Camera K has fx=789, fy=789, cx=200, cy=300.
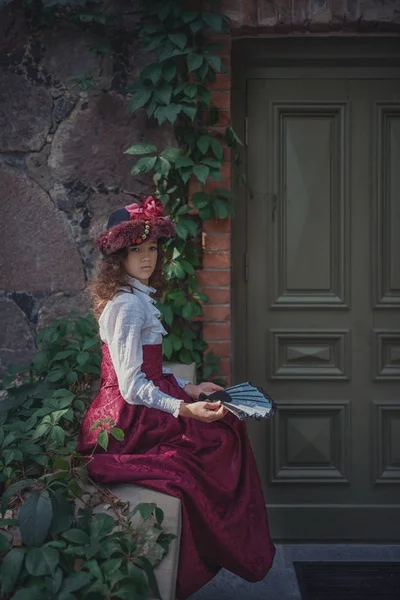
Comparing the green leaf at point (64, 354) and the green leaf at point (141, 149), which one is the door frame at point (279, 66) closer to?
the green leaf at point (141, 149)

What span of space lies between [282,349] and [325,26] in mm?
1499

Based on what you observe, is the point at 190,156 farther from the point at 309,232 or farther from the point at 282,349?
the point at 282,349

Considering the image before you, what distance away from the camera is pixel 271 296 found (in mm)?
3791

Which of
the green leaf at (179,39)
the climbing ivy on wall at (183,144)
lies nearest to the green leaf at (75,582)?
the climbing ivy on wall at (183,144)

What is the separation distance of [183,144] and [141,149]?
211mm

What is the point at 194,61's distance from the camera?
3.32 meters

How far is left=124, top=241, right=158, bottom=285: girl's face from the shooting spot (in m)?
2.69

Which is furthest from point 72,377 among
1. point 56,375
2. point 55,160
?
point 55,160

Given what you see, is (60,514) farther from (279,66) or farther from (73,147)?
(279,66)

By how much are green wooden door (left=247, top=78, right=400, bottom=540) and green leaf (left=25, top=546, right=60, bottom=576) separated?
219 cm

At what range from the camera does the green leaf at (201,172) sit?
3.36 metres

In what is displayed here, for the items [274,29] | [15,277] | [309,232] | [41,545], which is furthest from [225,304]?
[41,545]

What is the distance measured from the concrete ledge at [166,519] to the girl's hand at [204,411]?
303 mm

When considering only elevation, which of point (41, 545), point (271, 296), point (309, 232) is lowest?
point (41, 545)
